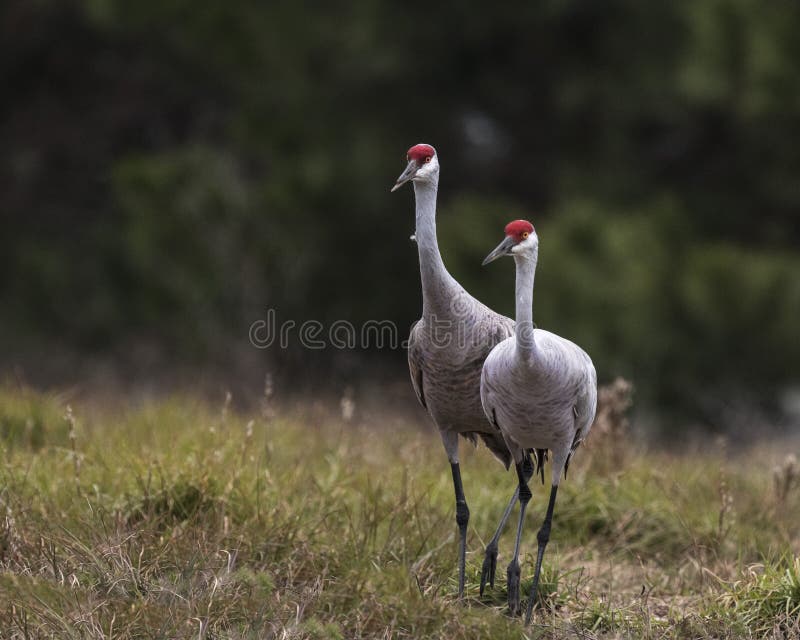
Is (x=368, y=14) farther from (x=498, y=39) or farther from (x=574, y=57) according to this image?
(x=574, y=57)

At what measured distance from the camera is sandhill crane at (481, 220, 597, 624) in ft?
11.3

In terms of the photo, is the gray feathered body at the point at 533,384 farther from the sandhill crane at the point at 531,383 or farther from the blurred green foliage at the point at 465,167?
the blurred green foliage at the point at 465,167

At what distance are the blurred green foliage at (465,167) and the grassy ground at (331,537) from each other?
2.75 m

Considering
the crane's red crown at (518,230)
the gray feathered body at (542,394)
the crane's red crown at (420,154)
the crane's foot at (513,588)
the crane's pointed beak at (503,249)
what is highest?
the crane's red crown at (420,154)

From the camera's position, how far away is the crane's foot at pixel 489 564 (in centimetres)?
394

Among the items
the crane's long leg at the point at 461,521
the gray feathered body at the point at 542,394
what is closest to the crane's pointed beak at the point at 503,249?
the gray feathered body at the point at 542,394

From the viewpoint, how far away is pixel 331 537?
402 centimetres

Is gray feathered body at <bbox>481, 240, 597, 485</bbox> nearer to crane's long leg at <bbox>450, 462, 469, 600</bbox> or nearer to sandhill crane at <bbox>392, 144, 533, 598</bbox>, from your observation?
sandhill crane at <bbox>392, 144, 533, 598</bbox>

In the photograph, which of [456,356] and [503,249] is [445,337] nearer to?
[456,356]

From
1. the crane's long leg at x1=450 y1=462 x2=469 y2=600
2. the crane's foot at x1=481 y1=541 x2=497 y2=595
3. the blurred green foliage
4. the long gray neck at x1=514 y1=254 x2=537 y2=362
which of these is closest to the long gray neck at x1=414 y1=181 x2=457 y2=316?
the long gray neck at x1=514 y1=254 x2=537 y2=362

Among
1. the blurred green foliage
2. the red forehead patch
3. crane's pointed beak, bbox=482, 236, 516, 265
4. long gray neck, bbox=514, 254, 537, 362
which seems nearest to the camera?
long gray neck, bbox=514, 254, 537, 362

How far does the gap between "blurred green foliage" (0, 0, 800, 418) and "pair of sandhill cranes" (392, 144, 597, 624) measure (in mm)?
4061

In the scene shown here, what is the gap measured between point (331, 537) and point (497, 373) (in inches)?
37.5

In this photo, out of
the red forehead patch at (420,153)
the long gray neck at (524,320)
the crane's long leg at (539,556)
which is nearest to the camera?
the long gray neck at (524,320)
